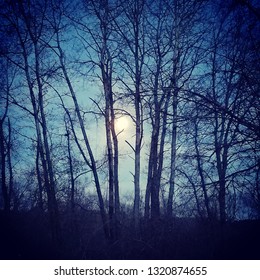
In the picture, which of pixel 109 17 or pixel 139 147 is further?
pixel 109 17

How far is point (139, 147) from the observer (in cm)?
662

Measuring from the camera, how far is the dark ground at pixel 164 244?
13.1 feet

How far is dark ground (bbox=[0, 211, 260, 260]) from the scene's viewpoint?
158 inches

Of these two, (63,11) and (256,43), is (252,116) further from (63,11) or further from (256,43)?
(63,11)

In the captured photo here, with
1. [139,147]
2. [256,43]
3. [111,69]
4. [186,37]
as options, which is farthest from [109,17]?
[256,43]

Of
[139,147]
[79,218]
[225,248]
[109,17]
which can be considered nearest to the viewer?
[225,248]

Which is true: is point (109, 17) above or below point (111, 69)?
above

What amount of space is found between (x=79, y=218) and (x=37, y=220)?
4.89 feet

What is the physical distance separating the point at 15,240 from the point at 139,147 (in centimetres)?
402

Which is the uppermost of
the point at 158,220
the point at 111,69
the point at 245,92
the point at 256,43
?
the point at 111,69

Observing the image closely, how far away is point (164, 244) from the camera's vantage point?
14.8 ft
